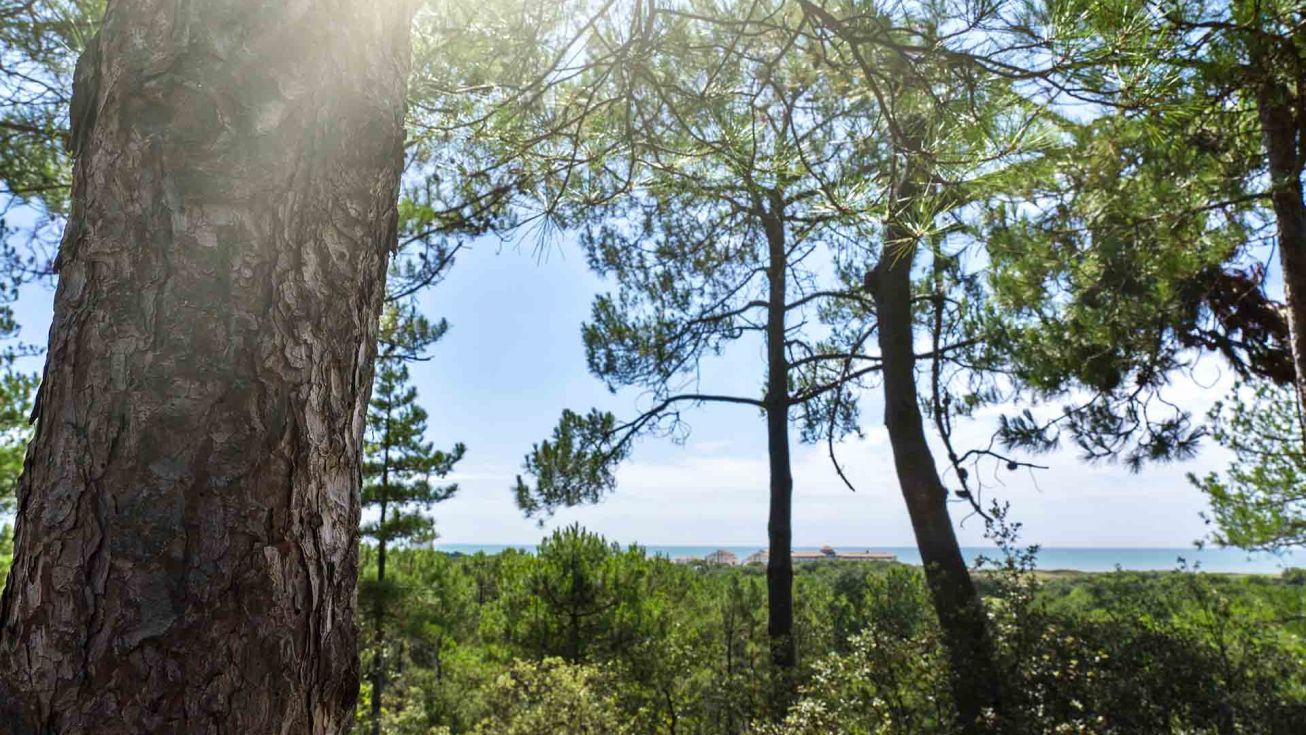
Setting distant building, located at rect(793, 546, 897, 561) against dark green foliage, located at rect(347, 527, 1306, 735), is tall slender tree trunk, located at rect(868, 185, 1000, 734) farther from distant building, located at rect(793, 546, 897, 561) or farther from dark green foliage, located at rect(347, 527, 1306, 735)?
distant building, located at rect(793, 546, 897, 561)

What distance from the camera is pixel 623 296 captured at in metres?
6.52

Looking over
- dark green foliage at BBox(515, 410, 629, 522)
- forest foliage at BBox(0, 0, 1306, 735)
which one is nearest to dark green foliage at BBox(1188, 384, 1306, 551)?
forest foliage at BBox(0, 0, 1306, 735)

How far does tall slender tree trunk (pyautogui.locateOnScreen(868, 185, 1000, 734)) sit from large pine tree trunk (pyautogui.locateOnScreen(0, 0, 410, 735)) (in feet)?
9.66

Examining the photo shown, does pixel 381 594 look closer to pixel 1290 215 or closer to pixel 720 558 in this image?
pixel 720 558

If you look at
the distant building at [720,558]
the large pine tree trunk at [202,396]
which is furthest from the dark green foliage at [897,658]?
the distant building at [720,558]

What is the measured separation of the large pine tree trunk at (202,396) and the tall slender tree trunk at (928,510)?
294cm

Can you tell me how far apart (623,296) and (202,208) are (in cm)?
583

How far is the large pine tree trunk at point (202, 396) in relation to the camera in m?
0.64

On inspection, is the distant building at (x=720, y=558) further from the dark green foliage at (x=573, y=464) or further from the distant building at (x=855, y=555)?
the dark green foliage at (x=573, y=464)

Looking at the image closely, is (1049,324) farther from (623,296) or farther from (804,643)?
(804,643)

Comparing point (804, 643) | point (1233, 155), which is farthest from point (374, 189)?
point (804, 643)

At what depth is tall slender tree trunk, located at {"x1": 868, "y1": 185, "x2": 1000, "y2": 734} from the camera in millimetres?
3541

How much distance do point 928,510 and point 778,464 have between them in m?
2.05

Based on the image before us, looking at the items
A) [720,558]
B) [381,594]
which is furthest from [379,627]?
[720,558]
